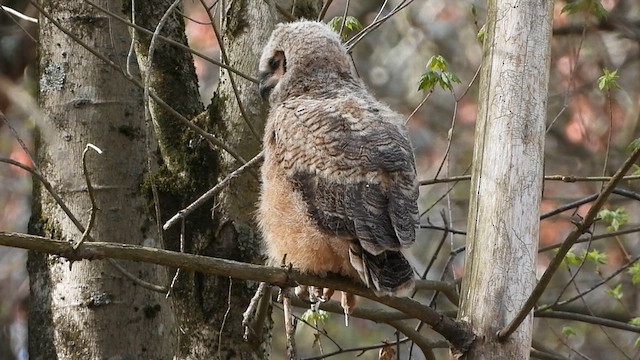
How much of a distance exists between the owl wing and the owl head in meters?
0.45

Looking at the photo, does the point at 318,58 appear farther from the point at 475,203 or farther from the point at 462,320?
the point at 462,320

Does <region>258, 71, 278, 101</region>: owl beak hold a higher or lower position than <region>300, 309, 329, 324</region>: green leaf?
higher

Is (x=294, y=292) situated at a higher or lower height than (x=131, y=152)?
lower

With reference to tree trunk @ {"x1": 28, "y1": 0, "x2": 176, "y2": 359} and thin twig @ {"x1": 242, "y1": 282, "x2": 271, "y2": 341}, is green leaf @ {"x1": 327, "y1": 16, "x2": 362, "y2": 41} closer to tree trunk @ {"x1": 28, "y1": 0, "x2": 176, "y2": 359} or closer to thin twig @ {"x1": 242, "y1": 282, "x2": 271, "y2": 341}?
tree trunk @ {"x1": 28, "y1": 0, "x2": 176, "y2": 359}

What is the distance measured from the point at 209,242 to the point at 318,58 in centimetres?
103


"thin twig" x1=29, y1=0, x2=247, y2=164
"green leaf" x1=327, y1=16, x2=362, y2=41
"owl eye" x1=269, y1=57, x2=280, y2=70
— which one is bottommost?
"thin twig" x1=29, y1=0, x2=247, y2=164

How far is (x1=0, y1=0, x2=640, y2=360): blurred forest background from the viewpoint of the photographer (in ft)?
32.0

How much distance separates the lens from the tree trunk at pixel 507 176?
3691mm

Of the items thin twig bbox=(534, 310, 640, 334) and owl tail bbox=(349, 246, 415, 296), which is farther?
thin twig bbox=(534, 310, 640, 334)

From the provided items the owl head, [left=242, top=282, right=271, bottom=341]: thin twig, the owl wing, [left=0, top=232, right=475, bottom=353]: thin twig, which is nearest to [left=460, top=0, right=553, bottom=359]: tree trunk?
[left=0, top=232, right=475, bottom=353]: thin twig

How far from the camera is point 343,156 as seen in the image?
3.86m

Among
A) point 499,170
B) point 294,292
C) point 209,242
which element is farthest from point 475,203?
point 209,242

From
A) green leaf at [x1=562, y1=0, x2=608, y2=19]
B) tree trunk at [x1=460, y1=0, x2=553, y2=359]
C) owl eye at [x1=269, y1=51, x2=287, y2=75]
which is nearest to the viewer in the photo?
tree trunk at [x1=460, y1=0, x2=553, y2=359]

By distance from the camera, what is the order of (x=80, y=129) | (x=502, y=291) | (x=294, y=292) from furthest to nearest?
(x=80, y=129) → (x=294, y=292) → (x=502, y=291)
